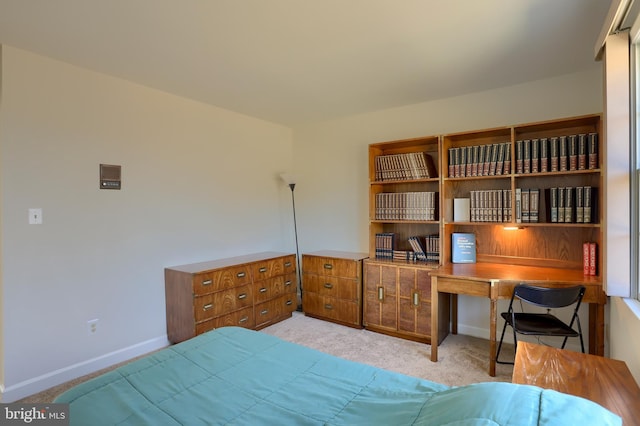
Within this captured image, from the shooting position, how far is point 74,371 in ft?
8.40

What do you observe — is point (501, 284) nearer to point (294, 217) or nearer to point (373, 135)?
point (373, 135)

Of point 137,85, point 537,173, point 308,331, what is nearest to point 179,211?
point 137,85

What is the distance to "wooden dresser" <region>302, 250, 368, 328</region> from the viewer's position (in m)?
3.56

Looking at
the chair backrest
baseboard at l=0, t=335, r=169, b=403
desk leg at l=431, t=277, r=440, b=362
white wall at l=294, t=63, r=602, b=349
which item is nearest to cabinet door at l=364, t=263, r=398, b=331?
desk leg at l=431, t=277, r=440, b=362

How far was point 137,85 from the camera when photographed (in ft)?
9.81

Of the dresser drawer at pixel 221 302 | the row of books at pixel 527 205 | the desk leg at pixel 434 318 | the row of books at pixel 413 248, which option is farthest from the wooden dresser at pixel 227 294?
the row of books at pixel 527 205

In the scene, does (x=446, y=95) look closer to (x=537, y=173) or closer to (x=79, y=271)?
(x=537, y=173)

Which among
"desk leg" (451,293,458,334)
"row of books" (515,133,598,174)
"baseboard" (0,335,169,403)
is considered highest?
"row of books" (515,133,598,174)

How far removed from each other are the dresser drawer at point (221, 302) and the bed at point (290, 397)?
1427 mm

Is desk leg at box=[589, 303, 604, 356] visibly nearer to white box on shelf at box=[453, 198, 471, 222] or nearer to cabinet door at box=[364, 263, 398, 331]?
white box on shelf at box=[453, 198, 471, 222]

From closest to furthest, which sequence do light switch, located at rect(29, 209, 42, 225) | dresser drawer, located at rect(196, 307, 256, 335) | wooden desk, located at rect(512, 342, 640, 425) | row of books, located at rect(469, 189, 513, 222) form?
1. wooden desk, located at rect(512, 342, 640, 425)
2. light switch, located at rect(29, 209, 42, 225)
3. row of books, located at rect(469, 189, 513, 222)
4. dresser drawer, located at rect(196, 307, 256, 335)

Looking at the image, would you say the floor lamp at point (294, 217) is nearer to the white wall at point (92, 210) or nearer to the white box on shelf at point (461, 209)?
the white wall at point (92, 210)

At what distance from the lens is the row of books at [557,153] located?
255 centimetres

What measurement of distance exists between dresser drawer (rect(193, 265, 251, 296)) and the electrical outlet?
794 mm
